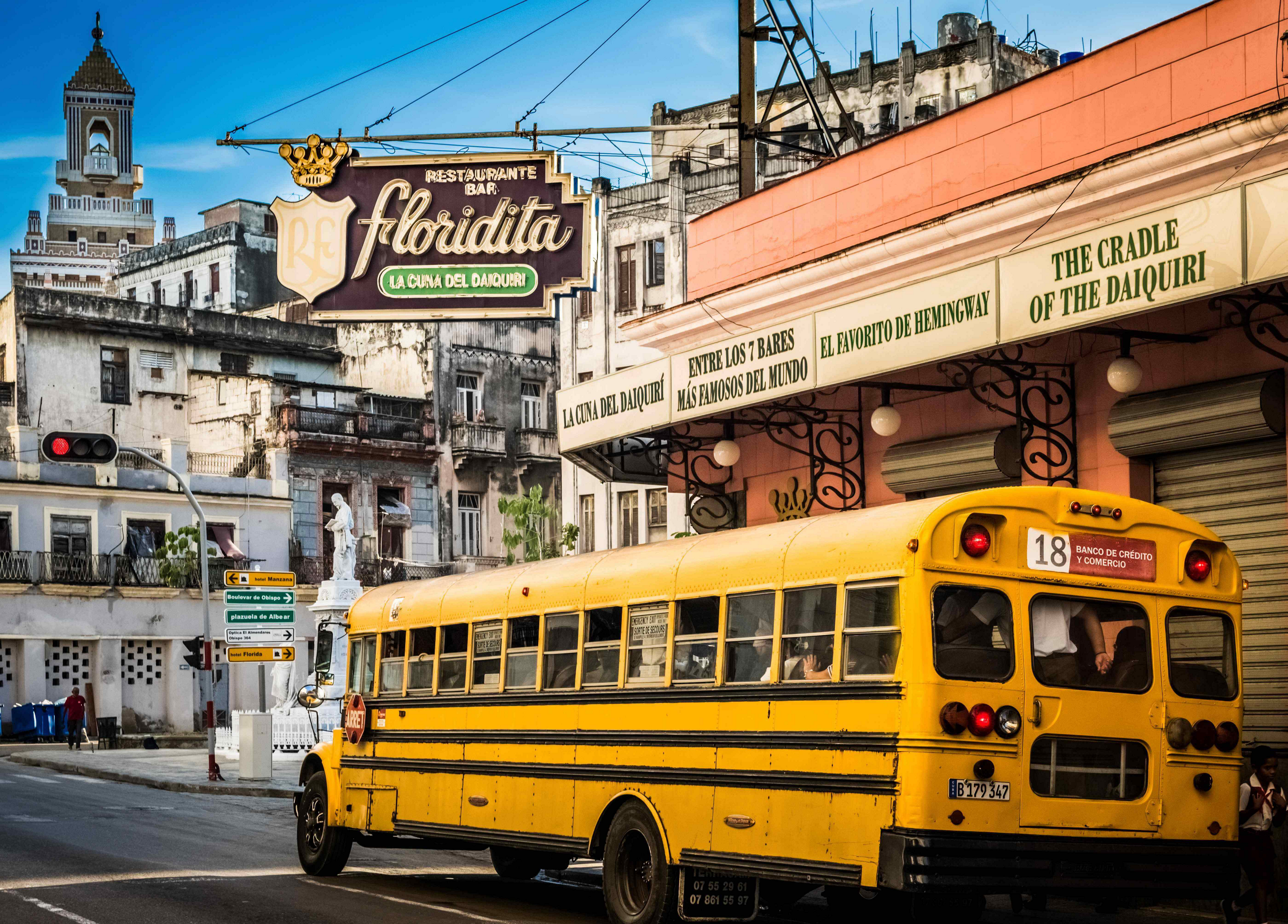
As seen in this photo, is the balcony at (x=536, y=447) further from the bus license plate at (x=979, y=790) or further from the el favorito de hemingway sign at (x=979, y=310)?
the bus license plate at (x=979, y=790)

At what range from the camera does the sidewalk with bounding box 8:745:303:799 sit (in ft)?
95.2

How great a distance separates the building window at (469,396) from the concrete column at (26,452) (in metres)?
15.1

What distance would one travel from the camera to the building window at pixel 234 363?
60.5 metres

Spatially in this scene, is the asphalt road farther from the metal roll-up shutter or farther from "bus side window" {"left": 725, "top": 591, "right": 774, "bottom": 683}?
"bus side window" {"left": 725, "top": 591, "right": 774, "bottom": 683}

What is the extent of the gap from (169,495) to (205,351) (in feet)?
23.2

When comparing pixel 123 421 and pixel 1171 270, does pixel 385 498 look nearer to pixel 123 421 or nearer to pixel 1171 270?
pixel 123 421

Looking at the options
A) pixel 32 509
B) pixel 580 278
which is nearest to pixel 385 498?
pixel 32 509

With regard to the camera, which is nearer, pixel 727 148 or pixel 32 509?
pixel 32 509

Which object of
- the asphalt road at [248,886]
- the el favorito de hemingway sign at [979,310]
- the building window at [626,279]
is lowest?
the asphalt road at [248,886]

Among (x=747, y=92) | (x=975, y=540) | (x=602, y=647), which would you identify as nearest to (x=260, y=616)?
(x=747, y=92)

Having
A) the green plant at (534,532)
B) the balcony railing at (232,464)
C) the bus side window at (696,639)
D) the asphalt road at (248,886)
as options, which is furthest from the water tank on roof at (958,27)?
the bus side window at (696,639)

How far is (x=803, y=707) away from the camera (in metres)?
10.6

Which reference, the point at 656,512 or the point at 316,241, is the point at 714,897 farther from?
the point at 656,512

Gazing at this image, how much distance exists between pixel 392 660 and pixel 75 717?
104 feet
